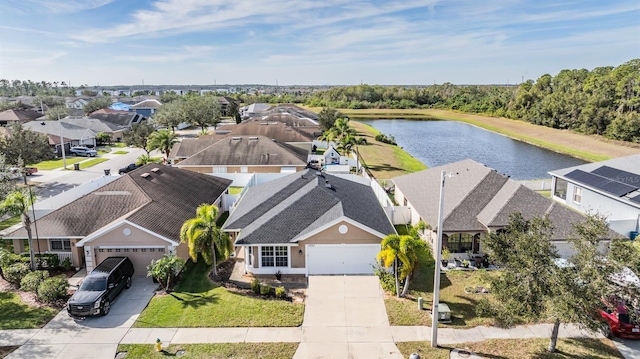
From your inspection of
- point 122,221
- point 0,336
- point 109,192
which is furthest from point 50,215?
point 0,336

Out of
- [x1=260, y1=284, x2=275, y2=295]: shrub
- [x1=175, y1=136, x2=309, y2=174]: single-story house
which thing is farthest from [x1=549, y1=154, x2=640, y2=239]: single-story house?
[x1=175, y1=136, x2=309, y2=174]: single-story house

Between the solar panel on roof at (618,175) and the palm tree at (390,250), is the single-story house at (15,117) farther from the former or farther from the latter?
the solar panel on roof at (618,175)

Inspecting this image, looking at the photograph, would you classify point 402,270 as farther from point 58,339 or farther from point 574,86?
point 574,86

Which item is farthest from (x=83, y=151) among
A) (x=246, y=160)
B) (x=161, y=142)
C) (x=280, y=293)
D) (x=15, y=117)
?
(x=280, y=293)

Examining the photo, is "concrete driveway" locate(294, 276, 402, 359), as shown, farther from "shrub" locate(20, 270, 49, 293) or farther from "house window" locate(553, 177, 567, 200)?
"house window" locate(553, 177, 567, 200)

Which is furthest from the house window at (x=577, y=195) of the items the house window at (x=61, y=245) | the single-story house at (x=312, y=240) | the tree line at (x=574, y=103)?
the tree line at (x=574, y=103)

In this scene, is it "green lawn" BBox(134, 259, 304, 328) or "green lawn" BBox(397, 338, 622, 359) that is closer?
"green lawn" BBox(397, 338, 622, 359)
